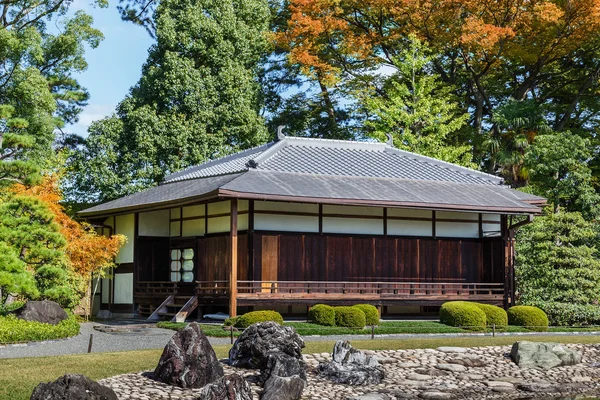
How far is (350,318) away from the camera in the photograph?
2138 cm

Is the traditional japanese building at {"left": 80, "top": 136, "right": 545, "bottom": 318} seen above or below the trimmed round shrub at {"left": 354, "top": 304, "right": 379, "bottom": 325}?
above

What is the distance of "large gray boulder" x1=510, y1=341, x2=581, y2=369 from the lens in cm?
1708

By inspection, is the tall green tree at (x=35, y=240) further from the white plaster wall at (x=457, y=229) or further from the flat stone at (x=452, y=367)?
the white plaster wall at (x=457, y=229)

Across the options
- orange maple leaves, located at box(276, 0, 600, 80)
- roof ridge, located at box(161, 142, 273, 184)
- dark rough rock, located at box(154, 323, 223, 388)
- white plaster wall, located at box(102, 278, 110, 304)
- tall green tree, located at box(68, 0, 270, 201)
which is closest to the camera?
dark rough rock, located at box(154, 323, 223, 388)

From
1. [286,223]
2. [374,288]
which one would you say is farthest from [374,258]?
[286,223]

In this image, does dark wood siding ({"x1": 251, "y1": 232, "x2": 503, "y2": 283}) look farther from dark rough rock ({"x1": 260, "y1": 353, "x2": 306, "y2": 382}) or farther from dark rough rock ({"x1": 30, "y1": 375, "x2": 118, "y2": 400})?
dark rough rock ({"x1": 30, "y1": 375, "x2": 118, "y2": 400})

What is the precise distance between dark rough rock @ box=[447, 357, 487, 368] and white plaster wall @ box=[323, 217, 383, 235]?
341 inches

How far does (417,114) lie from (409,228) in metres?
10.9

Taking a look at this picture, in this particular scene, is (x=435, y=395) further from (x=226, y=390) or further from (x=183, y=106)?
(x=183, y=106)

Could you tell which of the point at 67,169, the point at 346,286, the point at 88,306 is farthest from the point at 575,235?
the point at 67,169

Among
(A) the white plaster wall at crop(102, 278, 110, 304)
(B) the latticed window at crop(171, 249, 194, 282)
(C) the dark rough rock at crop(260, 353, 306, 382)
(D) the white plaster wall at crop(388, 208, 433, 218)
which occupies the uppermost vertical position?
(D) the white plaster wall at crop(388, 208, 433, 218)

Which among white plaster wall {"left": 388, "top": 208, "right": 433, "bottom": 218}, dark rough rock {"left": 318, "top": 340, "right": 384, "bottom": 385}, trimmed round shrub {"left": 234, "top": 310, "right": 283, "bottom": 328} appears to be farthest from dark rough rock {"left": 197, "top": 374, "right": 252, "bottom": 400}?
white plaster wall {"left": 388, "top": 208, "right": 433, "bottom": 218}

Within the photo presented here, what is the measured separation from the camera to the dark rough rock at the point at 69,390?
10969mm

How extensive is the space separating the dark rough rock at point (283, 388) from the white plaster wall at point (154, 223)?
14.6 m
